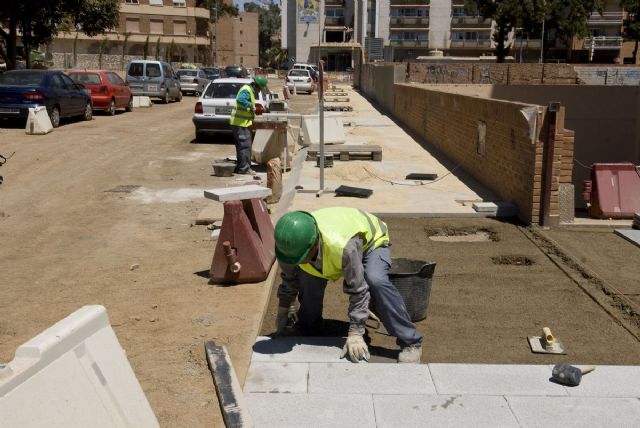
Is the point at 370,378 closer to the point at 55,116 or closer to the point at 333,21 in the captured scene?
the point at 55,116

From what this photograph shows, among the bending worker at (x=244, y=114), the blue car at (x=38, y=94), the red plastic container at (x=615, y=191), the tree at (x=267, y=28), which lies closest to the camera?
the red plastic container at (x=615, y=191)

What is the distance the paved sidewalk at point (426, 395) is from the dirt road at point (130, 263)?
444 mm

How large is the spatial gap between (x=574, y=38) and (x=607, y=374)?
271 feet

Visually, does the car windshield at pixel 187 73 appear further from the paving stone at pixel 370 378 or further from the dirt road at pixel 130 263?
the paving stone at pixel 370 378

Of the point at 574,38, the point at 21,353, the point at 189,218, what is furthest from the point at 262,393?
the point at 574,38

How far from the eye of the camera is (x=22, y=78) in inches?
832

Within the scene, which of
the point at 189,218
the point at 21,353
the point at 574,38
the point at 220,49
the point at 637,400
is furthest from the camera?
the point at 220,49

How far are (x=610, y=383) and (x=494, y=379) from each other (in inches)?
29.5

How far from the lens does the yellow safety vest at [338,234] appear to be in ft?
16.2

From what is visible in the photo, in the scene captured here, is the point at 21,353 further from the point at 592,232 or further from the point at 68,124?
the point at 68,124

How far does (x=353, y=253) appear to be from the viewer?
4.90m

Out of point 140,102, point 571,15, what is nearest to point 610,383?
point 140,102

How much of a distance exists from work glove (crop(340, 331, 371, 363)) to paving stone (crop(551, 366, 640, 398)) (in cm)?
134

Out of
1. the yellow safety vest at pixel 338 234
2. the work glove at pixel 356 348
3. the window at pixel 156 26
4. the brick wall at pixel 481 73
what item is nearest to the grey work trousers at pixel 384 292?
the yellow safety vest at pixel 338 234
